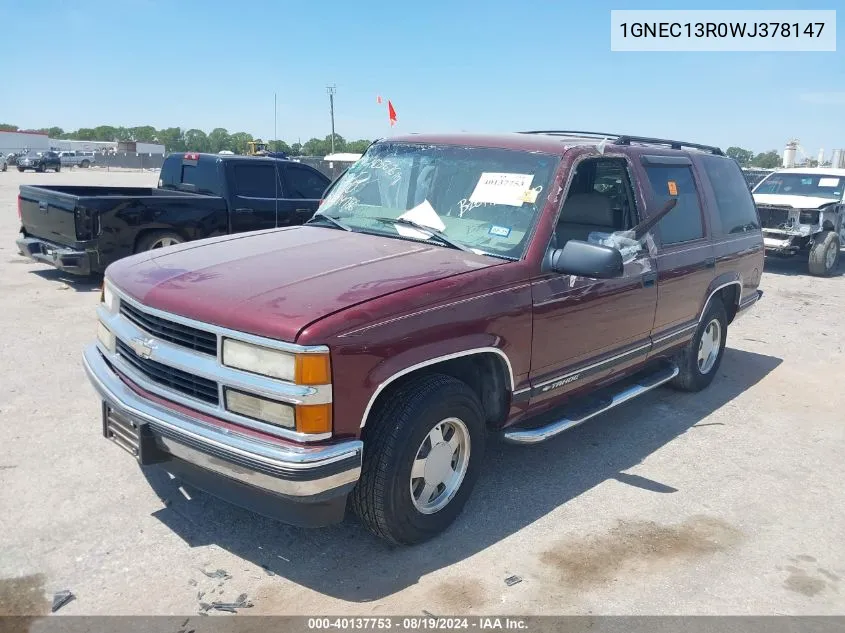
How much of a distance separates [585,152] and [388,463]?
2343 millimetres

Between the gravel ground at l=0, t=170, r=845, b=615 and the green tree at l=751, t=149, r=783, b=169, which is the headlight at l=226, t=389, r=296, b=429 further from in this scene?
the green tree at l=751, t=149, r=783, b=169

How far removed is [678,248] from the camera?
520 cm

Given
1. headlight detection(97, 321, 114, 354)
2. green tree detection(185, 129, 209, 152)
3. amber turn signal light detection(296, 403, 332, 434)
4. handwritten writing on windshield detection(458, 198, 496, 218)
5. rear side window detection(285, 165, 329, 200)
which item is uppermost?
green tree detection(185, 129, 209, 152)

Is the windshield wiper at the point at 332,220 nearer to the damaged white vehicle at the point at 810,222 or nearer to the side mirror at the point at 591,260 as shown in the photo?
the side mirror at the point at 591,260

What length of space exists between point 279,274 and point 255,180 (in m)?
7.09

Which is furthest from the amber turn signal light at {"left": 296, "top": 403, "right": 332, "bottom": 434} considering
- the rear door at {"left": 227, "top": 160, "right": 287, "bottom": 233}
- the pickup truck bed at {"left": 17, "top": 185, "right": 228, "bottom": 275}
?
the rear door at {"left": 227, "top": 160, "right": 287, "bottom": 233}

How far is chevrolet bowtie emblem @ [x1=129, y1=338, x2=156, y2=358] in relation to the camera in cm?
332

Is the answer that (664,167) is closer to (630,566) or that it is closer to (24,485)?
(630,566)

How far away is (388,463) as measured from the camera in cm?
319

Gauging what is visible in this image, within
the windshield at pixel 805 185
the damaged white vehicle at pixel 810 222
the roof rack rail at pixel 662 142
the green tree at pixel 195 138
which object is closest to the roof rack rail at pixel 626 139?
the roof rack rail at pixel 662 142

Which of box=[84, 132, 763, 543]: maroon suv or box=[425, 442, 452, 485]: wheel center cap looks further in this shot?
box=[425, 442, 452, 485]: wheel center cap

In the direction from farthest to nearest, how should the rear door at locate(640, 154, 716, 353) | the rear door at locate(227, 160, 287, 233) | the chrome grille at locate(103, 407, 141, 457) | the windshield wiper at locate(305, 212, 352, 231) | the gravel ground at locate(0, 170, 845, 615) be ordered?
1. the rear door at locate(227, 160, 287, 233)
2. the rear door at locate(640, 154, 716, 353)
3. the windshield wiper at locate(305, 212, 352, 231)
4. the chrome grille at locate(103, 407, 141, 457)
5. the gravel ground at locate(0, 170, 845, 615)

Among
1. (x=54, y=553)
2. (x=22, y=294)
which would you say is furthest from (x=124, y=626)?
(x=22, y=294)

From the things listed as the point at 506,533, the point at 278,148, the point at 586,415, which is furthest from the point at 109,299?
the point at 278,148
